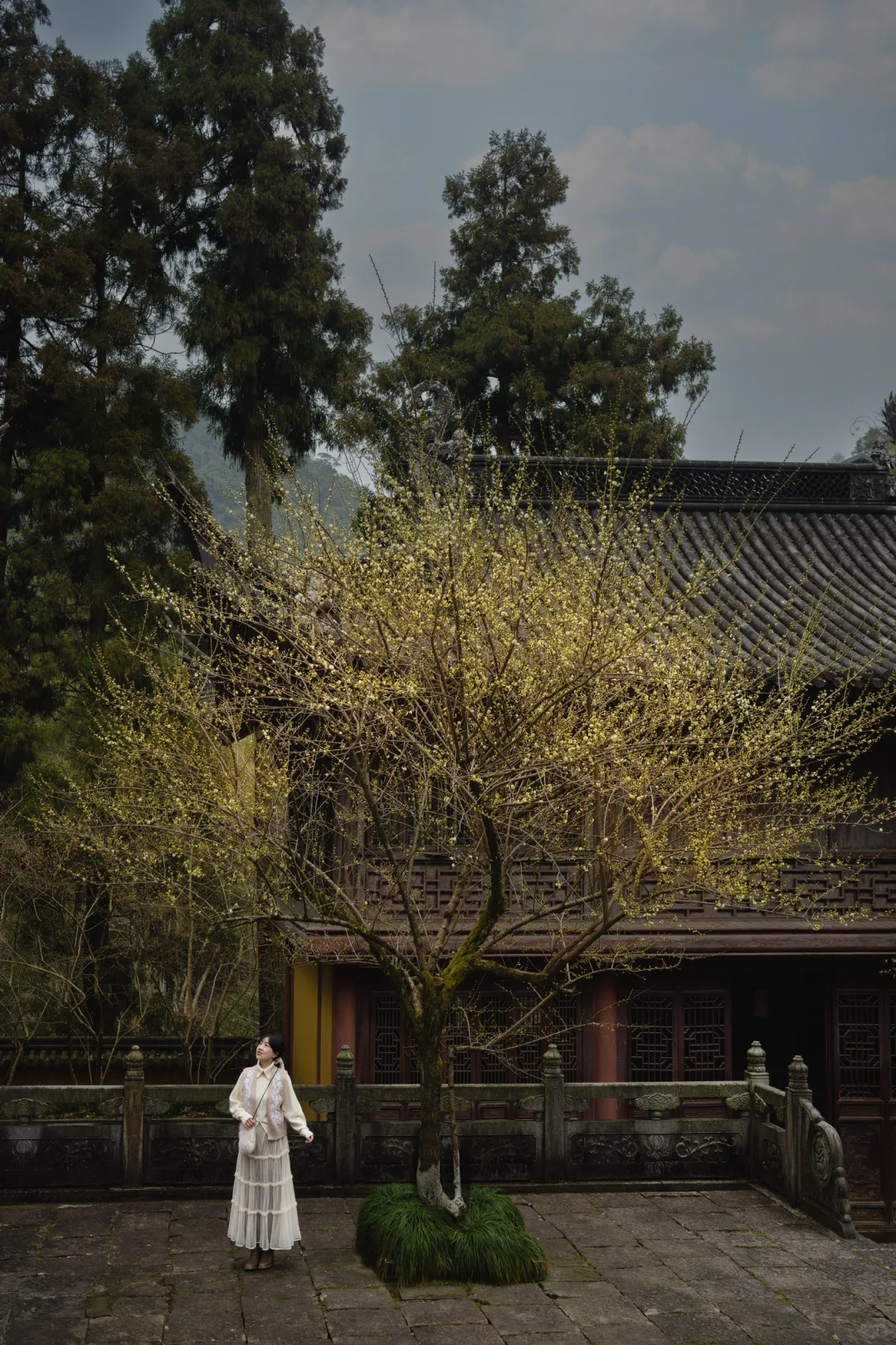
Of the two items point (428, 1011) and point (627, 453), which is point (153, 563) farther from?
point (428, 1011)

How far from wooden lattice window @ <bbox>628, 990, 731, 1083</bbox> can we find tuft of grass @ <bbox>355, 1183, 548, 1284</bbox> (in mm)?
6432

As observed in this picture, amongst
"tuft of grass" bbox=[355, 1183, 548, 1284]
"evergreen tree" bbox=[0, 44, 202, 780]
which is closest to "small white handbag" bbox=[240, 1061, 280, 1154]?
"tuft of grass" bbox=[355, 1183, 548, 1284]

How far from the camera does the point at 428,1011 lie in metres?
9.74

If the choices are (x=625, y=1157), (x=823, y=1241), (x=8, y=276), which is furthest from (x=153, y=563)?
(x=823, y=1241)

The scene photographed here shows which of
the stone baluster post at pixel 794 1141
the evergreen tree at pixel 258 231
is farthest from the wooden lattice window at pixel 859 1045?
the evergreen tree at pixel 258 231

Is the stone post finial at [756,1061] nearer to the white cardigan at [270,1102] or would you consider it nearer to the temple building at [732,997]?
the temple building at [732,997]

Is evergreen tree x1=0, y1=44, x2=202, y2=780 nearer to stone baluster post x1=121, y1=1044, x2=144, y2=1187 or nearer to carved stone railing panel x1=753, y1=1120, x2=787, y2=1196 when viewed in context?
stone baluster post x1=121, y1=1044, x2=144, y2=1187

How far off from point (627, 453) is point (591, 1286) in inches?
850

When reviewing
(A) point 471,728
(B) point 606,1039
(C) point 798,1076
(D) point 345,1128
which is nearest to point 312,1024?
(B) point 606,1039

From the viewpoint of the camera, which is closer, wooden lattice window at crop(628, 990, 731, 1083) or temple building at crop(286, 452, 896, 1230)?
temple building at crop(286, 452, 896, 1230)

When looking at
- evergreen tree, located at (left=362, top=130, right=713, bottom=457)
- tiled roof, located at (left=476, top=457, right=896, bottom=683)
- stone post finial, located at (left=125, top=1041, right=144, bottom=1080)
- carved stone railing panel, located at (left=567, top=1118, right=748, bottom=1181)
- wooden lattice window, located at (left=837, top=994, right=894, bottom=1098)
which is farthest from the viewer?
evergreen tree, located at (left=362, top=130, right=713, bottom=457)

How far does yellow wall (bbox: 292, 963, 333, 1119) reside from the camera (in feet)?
53.3

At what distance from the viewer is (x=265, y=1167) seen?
30.9 feet

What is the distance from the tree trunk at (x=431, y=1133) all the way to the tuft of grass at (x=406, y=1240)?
0.09 meters
